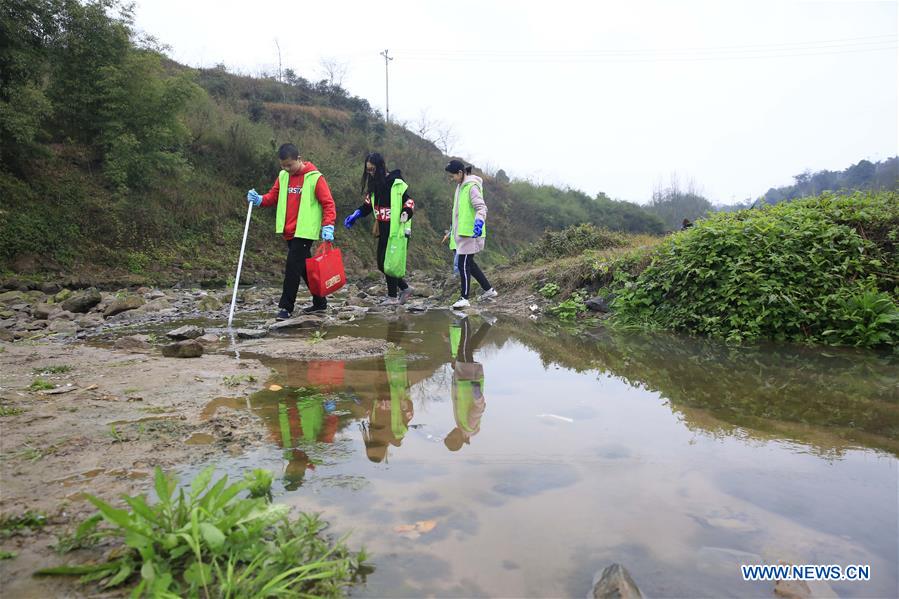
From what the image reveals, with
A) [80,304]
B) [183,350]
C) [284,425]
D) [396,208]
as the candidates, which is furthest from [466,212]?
[284,425]

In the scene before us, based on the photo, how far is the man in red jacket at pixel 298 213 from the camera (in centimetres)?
691

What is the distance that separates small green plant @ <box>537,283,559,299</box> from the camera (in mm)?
9141

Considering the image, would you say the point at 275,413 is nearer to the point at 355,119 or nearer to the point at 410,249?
the point at 410,249

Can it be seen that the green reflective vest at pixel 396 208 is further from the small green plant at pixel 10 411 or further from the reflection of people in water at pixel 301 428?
the small green plant at pixel 10 411

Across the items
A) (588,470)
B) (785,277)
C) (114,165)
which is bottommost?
(588,470)

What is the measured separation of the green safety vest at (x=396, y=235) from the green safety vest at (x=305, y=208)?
1705 millimetres

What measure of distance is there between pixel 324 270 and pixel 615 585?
5.95 metres

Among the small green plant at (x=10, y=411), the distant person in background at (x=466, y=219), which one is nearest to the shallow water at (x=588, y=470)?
the small green plant at (x=10, y=411)

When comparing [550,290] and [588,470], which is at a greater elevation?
[550,290]

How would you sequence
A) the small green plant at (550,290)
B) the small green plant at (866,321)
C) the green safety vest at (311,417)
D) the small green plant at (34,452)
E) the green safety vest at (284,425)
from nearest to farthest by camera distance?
the small green plant at (34,452), the green safety vest at (284,425), the green safety vest at (311,417), the small green plant at (866,321), the small green plant at (550,290)

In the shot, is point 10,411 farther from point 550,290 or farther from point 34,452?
point 550,290

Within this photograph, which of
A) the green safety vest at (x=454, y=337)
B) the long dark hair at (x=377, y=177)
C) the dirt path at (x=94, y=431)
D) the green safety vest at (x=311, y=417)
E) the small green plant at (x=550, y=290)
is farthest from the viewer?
the small green plant at (x=550, y=290)

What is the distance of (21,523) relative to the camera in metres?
1.75

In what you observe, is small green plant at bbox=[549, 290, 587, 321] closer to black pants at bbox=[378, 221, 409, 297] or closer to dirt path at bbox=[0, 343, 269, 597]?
black pants at bbox=[378, 221, 409, 297]
